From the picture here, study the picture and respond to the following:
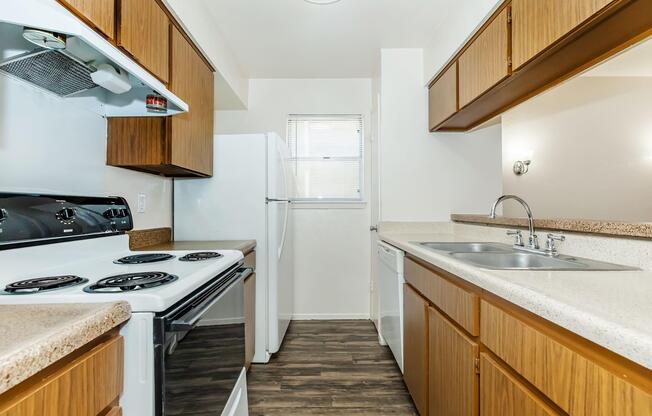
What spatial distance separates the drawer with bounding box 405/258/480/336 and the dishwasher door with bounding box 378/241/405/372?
232 mm

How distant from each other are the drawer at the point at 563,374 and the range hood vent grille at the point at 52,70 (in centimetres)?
154

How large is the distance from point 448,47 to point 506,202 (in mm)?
1121

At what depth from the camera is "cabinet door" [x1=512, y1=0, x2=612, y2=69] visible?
1.09 metres

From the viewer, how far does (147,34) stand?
1.46 metres

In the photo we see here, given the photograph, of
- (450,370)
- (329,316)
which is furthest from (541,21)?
(329,316)

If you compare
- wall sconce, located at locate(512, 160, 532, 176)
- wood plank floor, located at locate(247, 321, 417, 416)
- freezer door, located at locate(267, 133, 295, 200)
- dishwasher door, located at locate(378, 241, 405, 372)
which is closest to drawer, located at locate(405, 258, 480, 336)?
dishwasher door, located at locate(378, 241, 405, 372)

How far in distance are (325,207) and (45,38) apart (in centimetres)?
252

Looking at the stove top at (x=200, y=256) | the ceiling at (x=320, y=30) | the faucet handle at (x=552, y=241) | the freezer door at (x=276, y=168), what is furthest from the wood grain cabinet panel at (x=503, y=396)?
the ceiling at (x=320, y=30)

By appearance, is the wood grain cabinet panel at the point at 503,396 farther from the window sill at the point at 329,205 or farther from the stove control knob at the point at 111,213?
the window sill at the point at 329,205

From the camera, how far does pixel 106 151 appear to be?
166 centimetres

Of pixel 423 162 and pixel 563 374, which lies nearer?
pixel 563 374

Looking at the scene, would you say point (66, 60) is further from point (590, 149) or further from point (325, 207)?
point (325, 207)

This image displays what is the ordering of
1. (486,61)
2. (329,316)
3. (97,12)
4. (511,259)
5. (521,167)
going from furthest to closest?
(329,316) → (521,167) → (486,61) → (511,259) → (97,12)

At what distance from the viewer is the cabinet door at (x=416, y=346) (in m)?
1.53
